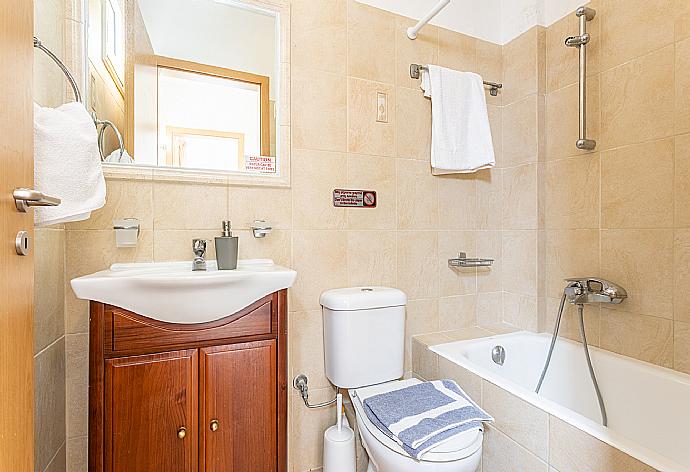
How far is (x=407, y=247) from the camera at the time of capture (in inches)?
75.6

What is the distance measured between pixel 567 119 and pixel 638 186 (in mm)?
489

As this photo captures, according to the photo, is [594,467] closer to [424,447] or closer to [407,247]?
[424,447]

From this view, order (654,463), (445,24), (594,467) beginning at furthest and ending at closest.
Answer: (445,24)
(594,467)
(654,463)

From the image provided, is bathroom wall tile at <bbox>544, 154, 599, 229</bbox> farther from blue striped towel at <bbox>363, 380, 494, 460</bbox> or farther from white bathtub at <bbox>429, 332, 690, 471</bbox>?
blue striped towel at <bbox>363, 380, 494, 460</bbox>

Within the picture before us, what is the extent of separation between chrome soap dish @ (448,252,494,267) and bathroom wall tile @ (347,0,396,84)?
953mm

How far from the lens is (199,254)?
4.67 feet

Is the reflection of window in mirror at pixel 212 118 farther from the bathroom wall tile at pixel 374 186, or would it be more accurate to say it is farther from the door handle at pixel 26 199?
the door handle at pixel 26 199

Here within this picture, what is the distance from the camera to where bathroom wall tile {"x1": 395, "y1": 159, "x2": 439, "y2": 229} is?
1.91 meters

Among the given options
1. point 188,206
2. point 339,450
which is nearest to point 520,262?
point 339,450

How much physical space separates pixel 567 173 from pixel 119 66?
2.01 metres

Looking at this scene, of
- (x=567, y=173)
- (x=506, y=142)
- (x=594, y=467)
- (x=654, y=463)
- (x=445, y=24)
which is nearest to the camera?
(x=654, y=463)

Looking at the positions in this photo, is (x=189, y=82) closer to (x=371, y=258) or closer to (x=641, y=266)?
(x=371, y=258)

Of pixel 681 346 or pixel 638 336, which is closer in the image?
pixel 681 346

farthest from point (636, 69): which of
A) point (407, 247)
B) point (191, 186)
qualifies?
point (191, 186)
